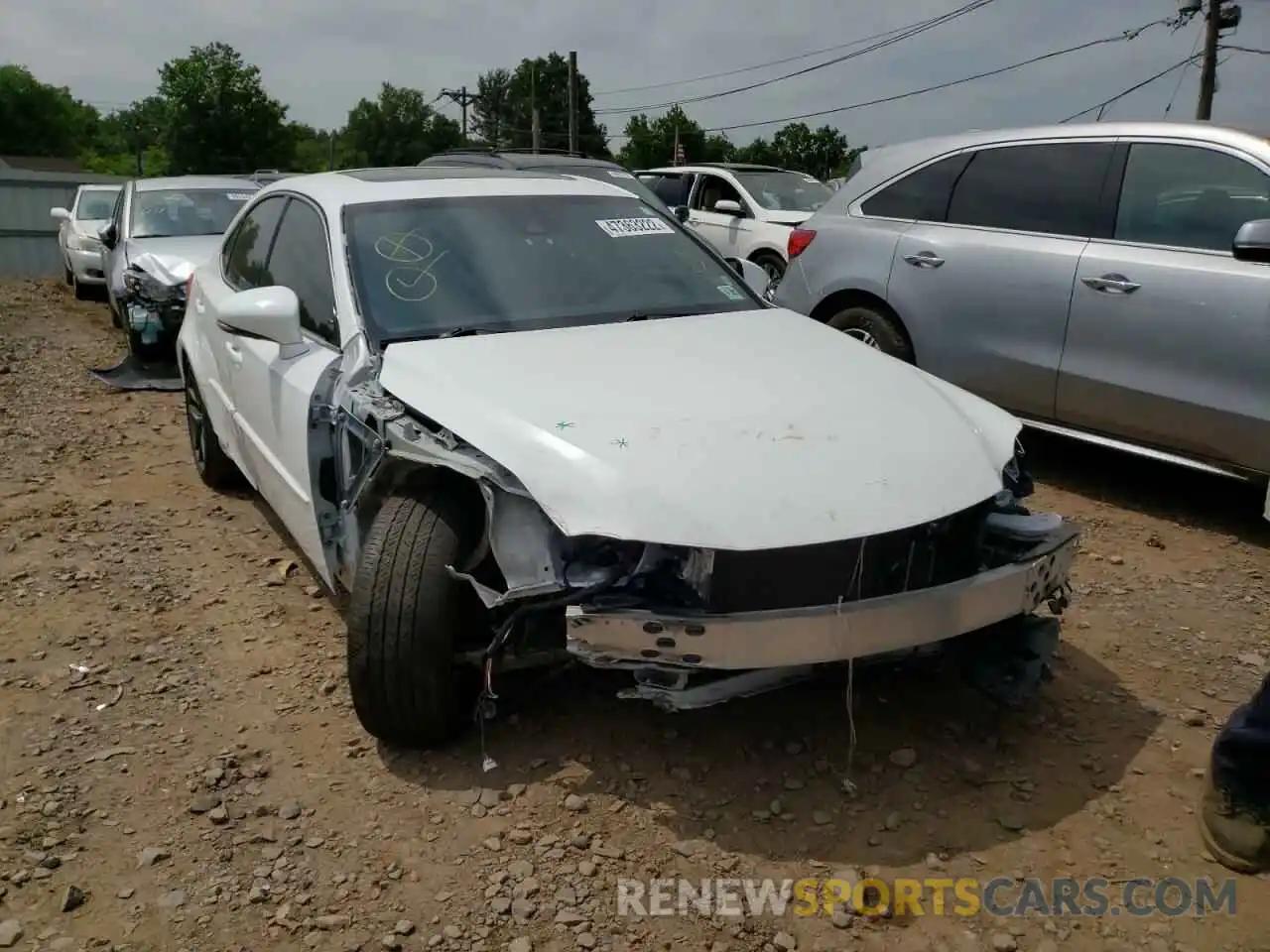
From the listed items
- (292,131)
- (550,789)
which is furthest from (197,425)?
(292,131)

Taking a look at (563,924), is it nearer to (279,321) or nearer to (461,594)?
(461,594)

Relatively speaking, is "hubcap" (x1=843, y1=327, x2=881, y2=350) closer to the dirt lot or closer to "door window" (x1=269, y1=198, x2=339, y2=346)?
the dirt lot

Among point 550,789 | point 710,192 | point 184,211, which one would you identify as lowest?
point 550,789

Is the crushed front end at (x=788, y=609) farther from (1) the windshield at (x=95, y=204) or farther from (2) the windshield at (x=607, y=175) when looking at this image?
(1) the windshield at (x=95, y=204)

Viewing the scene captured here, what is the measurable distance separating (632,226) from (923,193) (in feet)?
7.83

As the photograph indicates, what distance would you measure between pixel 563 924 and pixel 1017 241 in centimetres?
415

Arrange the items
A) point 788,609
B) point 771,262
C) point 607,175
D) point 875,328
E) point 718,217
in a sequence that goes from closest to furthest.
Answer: point 788,609, point 875,328, point 607,175, point 771,262, point 718,217

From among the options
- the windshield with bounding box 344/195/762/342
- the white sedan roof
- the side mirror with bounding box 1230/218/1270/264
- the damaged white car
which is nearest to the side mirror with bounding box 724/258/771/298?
the windshield with bounding box 344/195/762/342

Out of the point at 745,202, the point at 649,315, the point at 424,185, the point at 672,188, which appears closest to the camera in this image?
the point at 649,315

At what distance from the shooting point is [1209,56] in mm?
19641

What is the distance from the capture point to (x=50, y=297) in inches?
551

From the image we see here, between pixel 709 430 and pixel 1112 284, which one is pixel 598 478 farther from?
pixel 1112 284

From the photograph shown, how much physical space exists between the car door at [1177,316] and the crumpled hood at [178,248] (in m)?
6.47

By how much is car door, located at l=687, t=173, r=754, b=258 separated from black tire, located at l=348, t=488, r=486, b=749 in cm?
865
